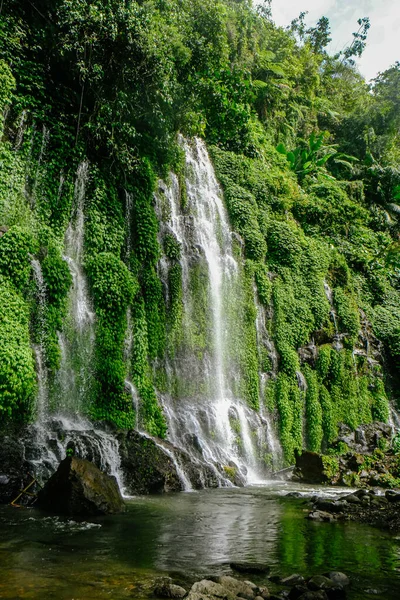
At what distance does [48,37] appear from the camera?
49.5ft

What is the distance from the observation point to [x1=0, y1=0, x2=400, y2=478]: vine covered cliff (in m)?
13.4

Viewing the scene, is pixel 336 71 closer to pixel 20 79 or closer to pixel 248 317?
pixel 248 317

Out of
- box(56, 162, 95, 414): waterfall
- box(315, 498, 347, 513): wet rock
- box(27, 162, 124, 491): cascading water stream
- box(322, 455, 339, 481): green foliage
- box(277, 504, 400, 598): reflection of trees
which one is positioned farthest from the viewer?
box(322, 455, 339, 481): green foliage

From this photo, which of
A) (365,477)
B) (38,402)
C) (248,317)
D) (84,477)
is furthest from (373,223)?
(84,477)

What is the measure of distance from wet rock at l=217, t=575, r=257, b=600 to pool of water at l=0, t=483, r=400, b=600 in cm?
56

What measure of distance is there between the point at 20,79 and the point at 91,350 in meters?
8.15

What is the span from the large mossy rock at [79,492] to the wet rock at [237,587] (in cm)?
389

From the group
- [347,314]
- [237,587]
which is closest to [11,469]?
[237,587]

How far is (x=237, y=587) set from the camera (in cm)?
471

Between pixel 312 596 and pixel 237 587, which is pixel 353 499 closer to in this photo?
pixel 312 596

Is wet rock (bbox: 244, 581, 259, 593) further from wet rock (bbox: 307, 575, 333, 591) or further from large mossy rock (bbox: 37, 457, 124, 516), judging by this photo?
large mossy rock (bbox: 37, 457, 124, 516)

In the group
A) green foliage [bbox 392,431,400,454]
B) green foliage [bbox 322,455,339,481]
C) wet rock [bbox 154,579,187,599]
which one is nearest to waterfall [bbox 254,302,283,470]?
green foliage [bbox 322,455,339,481]

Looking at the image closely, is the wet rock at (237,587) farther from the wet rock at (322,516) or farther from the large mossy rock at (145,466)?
the large mossy rock at (145,466)

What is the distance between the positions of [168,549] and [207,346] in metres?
11.0
